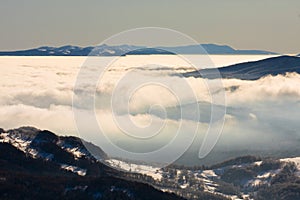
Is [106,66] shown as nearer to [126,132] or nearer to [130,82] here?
[126,132]

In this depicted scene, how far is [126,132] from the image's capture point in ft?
522

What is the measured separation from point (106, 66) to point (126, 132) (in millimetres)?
21659

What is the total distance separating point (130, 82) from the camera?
196375 millimetres

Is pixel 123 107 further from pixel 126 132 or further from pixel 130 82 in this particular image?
pixel 130 82

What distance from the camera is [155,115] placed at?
164500mm

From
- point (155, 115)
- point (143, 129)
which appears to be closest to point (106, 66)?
point (155, 115)

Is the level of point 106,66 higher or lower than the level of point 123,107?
higher

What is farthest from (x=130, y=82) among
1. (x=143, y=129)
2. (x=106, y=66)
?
(x=106, y=66)

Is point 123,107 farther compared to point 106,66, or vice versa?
point 123,107

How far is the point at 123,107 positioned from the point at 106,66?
1457 centimetres

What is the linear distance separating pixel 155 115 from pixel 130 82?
34118mm

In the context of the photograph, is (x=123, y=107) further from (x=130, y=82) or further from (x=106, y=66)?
(x=130, y=82)

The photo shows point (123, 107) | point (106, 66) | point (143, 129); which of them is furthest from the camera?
point (143, 129)

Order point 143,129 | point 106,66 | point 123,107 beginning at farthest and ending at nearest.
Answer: point 143,129 → point 123,107 → point 106,66
